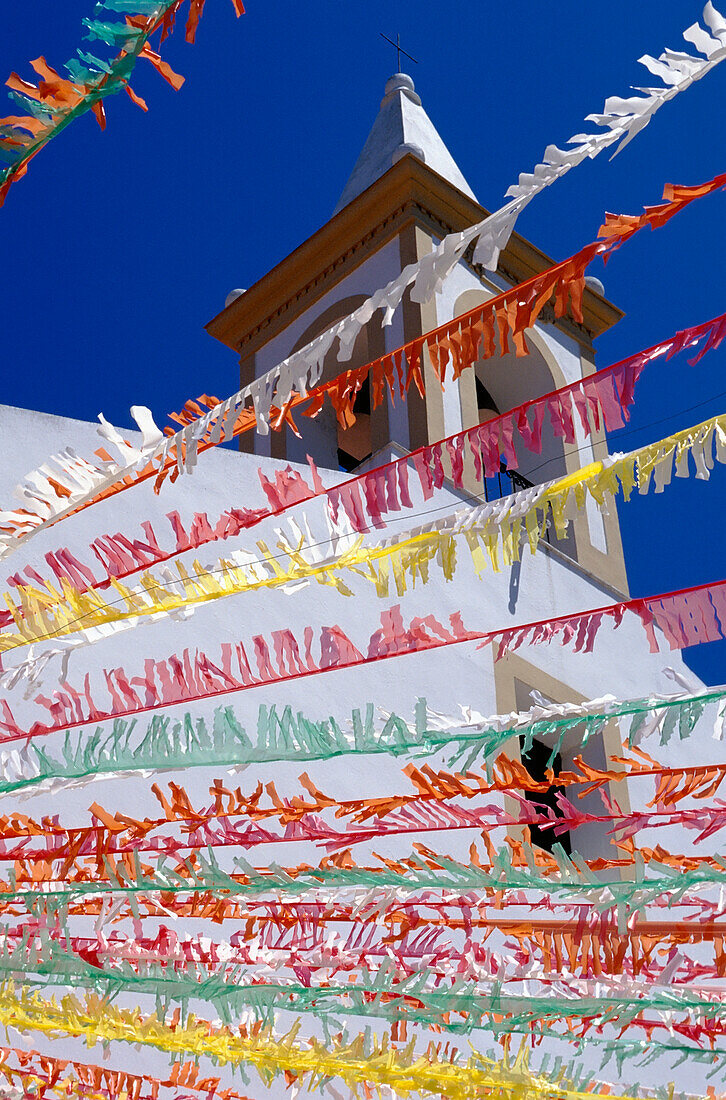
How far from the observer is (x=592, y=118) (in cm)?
125

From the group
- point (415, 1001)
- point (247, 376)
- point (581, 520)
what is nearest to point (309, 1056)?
point (415, 1001)

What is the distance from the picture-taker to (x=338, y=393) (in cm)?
176

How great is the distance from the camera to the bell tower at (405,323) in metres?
6.45

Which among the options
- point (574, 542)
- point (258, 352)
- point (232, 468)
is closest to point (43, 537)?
point (232, 468)

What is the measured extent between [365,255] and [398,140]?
6.48ft

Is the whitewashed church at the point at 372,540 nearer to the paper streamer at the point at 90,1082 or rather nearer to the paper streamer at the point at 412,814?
the paper streamer at the point at 412,814

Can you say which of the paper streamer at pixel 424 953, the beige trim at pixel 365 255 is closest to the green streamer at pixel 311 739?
the paper streamer at pixel 424 953

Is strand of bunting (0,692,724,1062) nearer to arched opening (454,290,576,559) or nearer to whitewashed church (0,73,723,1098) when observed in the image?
whitewashed church (0,73,723,1098)

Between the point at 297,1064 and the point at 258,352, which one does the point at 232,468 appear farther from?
the point at 258,352

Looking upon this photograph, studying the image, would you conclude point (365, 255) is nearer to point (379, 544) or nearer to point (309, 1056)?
point (379, 544)

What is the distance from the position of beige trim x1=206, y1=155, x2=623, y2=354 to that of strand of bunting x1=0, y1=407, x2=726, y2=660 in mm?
5425

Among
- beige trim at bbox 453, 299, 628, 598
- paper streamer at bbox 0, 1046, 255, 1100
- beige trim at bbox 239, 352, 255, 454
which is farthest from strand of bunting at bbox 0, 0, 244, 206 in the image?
beige trim at bbox 239, 352, 255, 454

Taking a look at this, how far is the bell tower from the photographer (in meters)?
6.45

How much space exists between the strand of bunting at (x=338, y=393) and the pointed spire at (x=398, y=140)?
703 centimetres
